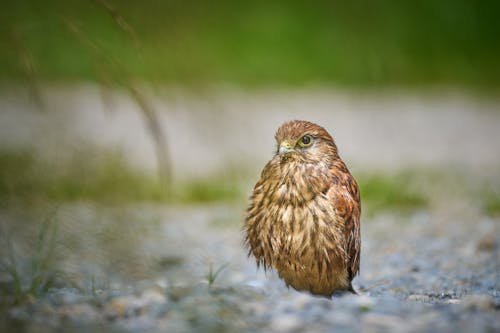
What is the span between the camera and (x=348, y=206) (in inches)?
105

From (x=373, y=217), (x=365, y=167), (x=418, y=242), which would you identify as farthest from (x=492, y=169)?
(x=418, y=242)

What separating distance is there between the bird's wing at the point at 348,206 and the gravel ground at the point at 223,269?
0.20m

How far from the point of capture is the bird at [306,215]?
2.61 metres

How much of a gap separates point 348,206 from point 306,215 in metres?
0.21

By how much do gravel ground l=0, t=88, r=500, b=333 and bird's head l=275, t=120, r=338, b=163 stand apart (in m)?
0.26

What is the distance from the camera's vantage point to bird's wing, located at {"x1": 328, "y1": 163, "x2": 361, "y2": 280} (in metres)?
2.65

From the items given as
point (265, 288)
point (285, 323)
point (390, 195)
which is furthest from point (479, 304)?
point (390, 195)

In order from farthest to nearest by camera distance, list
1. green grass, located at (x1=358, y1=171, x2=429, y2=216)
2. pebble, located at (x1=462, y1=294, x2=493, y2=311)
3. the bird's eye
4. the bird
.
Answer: green grass, located at (x1=358, y1=171, x2=429, y2=216), the bird's eye, the bird, pebble, located at (x1=462, y1=294, x2=493, y2=311)

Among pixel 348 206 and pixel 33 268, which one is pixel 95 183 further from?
pixel 348 206

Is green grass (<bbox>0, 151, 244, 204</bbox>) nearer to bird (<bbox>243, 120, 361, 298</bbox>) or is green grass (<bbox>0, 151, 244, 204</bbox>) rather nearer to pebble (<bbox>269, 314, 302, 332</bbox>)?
bird (<bbox>243, 120, 361, 298</bbox>)

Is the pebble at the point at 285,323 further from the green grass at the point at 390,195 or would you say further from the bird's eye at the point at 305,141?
the green grass at the point at 390,195

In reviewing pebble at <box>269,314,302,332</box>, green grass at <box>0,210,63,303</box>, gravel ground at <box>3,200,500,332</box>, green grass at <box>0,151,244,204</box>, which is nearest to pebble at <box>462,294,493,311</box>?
gravel ground at <box>3,200,500,332</box>

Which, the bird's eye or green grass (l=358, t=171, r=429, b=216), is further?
green grass (l=358, t=171, r=429, b=216)

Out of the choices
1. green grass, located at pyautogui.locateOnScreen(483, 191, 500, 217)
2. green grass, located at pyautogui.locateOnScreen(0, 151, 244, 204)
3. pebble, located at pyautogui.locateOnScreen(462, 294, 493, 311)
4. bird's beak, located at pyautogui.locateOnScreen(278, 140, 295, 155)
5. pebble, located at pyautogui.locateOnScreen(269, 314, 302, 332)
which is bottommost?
pebble, located at pyautogui.locateOnScreen(269, 314, 302, 332)
